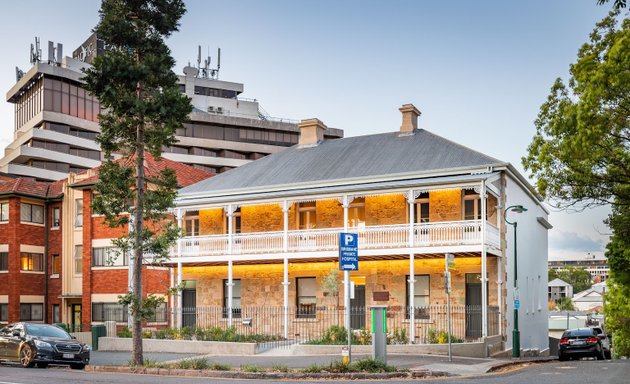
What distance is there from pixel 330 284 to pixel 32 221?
20597 mm

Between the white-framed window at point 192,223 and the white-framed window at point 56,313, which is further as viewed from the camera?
the white-framed window at point 56,313

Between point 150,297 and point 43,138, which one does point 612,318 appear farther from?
point 43,138

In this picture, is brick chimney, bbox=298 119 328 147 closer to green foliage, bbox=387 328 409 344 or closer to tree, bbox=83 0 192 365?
green foliage, bbox=387 328 409 344

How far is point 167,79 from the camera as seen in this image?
24078 millimetres

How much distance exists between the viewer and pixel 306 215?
37.1 metres

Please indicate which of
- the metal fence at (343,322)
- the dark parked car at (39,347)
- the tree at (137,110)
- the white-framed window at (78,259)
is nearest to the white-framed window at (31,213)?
the white-framed window at (78,259)

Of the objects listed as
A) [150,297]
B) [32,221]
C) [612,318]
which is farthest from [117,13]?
[612,318]

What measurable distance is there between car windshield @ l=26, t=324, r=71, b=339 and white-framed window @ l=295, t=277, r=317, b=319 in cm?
1346

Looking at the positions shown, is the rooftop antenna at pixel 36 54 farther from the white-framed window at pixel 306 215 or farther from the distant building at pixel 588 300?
the distant building at pixel 588 300

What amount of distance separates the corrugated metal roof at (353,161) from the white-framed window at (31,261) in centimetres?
1188

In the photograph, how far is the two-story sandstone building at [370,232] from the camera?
31.7 meters

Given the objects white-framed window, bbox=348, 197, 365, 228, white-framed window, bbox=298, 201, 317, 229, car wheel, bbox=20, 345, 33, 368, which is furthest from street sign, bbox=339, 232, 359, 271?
white-framed window, bbox=298, 201, 317, 229

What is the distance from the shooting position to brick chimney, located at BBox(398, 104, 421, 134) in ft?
124

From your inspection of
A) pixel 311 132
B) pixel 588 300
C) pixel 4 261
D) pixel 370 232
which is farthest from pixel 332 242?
pixel 588 300
